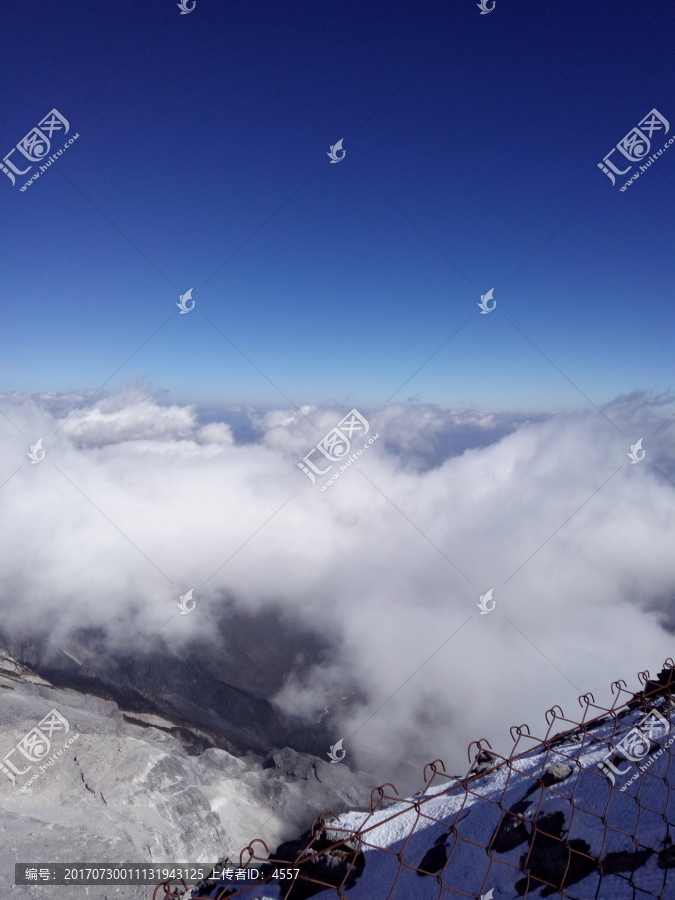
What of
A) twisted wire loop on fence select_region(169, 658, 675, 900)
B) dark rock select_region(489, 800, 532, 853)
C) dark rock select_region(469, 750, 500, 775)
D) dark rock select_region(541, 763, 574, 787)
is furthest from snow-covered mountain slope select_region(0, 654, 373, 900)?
dark rock select_region(541, 763, 574, 787)

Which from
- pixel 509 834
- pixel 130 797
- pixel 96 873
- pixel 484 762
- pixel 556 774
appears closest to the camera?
pixel 509 834

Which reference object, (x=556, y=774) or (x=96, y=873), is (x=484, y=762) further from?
(x=96, y=873)

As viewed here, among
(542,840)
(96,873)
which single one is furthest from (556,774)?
(96,873)

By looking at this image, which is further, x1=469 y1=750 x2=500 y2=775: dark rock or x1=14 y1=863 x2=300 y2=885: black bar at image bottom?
x1=14 y1=863 x2=300 y2=885: black bar at image bottom

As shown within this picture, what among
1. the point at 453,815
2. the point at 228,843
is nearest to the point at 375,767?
the point at 228,843

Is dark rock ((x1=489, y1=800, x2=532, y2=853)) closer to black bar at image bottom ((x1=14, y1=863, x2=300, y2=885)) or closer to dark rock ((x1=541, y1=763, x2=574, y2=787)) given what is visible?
dark rock ((x1=541, y1=763, x2=574, y2=787))
